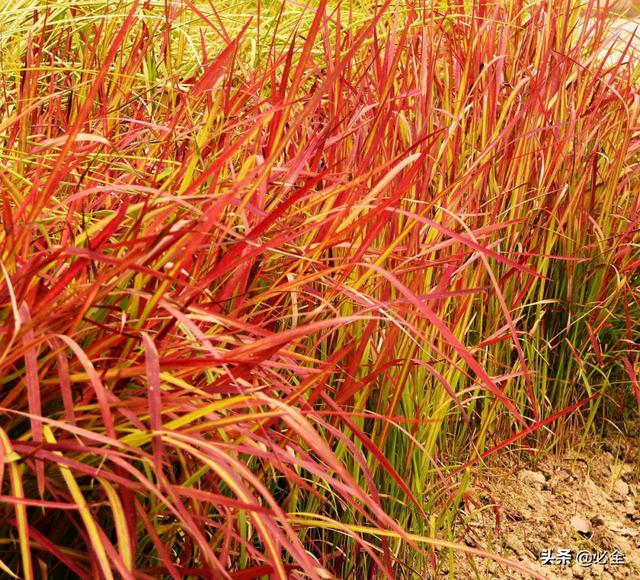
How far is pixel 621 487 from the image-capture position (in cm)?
192

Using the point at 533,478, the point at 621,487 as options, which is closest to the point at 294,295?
the point at 533,478

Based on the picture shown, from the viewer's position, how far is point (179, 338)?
110 cm

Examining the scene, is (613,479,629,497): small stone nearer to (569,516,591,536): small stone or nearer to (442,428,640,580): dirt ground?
(442,428,640,580): dirt ground

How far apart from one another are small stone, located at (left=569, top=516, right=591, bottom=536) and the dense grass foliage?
0.56 feet

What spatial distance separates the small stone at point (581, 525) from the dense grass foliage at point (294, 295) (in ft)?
0.56

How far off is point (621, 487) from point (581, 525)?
7.3 inches

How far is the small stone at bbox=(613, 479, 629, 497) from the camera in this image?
191 cm

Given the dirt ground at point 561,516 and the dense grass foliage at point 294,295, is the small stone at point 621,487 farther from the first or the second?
the dense grass foliage at point 294,295

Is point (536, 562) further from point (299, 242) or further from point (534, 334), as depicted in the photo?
point (299, 242)

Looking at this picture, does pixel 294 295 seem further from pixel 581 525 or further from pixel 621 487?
pixel 621 487

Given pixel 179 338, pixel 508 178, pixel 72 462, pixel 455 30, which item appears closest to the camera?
pixel 72 462

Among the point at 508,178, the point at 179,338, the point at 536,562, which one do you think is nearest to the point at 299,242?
the point at 179,338

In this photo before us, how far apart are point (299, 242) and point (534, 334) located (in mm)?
636

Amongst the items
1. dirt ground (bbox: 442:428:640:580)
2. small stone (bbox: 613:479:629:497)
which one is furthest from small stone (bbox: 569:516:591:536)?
small stone (bbox: 613:479:629:497)
